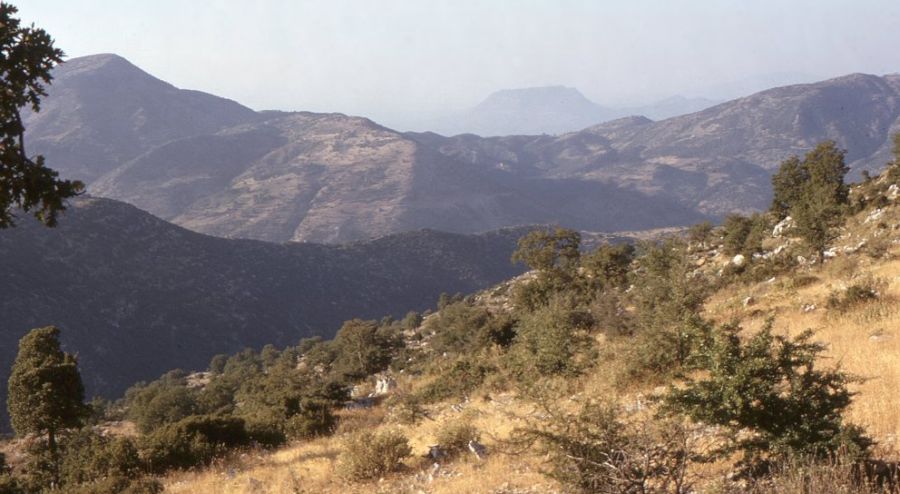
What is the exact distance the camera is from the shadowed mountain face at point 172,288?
76.9m

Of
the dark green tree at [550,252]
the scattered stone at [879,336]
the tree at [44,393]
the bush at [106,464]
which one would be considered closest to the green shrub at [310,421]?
the bush at [106,464]

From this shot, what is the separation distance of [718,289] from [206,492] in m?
24.3

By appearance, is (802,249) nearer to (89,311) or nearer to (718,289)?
(718,289)

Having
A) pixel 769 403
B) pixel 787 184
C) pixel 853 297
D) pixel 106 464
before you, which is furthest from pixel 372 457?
pixel 787 184

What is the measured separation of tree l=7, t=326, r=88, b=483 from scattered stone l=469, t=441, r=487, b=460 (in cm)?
1177

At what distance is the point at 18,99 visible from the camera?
23.9ft

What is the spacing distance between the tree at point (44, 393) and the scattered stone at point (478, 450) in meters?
11.8

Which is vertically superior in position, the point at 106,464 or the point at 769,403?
the point at 769,403

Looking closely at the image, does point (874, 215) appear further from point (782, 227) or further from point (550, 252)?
point (550, 252)

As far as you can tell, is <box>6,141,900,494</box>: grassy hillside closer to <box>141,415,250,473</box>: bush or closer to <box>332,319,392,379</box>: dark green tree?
<box>141,415,250,473</box>: bush

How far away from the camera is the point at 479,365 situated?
65.1 ft

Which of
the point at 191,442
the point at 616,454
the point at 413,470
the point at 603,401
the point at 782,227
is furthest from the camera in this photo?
the point at 782,227

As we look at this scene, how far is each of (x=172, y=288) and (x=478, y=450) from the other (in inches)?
3799

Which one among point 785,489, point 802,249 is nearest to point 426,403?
point 785,489
